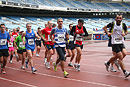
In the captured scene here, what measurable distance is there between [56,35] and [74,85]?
236cm

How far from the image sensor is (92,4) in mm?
64375

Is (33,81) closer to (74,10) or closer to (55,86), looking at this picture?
(55,86)

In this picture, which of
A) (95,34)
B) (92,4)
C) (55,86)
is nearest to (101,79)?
(55,86)

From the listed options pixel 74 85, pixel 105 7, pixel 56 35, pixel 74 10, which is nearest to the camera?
pixel 74 85

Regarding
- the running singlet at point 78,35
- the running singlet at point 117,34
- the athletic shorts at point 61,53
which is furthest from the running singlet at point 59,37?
the running singlet at point 117,34

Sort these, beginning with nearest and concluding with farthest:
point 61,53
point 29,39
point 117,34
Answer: point 117,34, point 61,53, point 29,39

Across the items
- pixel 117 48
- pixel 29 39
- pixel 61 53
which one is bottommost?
pixel 61 53

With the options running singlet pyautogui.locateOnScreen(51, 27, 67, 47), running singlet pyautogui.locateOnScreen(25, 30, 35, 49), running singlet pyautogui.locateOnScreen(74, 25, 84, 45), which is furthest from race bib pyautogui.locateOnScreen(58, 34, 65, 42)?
running singlet pyautogui.locateOnScreen(25, 30, 35, 49)

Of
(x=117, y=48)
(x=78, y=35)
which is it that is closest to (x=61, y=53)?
(x=78, y=35)

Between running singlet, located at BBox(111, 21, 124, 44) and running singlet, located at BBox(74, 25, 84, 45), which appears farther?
running singlet, located at BBox(74, 25, 84, 45)

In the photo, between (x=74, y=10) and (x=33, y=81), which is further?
(x=74, y=10)

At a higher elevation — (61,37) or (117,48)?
(61,37)

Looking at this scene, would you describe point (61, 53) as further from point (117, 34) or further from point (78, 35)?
point (117, 34)

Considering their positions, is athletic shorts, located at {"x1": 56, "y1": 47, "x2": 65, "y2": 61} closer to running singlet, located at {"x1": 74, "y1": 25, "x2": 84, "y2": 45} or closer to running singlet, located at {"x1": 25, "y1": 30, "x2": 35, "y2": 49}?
running singlet, located at {"x1": 74, "y1": 25, "x2": 84, "y2": 45}
